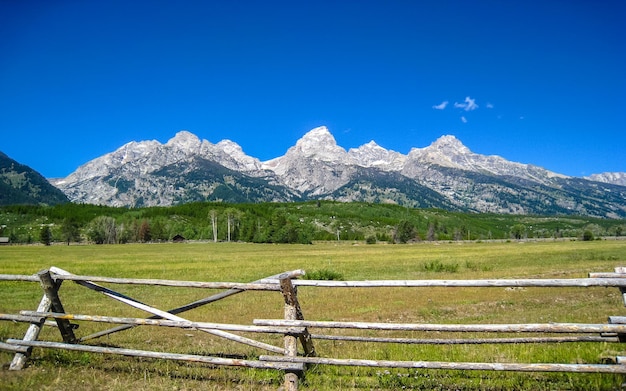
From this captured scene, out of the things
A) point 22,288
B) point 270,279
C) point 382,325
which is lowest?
point 22,288

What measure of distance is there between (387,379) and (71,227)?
554 ft

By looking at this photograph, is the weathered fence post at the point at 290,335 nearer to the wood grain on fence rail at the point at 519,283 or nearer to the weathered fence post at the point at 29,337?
the wood grain on fence rail at the point at 519,283

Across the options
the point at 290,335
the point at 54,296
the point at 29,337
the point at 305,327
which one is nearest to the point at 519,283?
the point at 305,327

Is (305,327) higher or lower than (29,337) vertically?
higher

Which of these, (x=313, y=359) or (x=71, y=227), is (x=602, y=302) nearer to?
(x=313, y=359)

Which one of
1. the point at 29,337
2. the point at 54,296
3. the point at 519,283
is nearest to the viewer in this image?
the point at 519,283

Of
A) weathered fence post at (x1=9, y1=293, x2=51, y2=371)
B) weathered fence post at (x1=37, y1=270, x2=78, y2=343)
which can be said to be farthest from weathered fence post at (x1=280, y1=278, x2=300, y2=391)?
weathered fence post at (x1=9, y1=293, x2=51, y2=371)

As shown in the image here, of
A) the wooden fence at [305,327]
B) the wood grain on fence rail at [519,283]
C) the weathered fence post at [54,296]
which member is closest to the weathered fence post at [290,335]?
the wooden fence at [305,327]

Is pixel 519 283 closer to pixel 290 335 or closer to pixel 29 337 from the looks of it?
pixel 290 335

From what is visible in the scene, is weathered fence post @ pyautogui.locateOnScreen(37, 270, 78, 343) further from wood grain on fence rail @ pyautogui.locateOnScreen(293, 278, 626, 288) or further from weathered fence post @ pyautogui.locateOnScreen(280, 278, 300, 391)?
wood grain on fence rail @ pyautogui.locateOnScreen(293, 278, 626, 288)

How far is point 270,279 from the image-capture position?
794cm

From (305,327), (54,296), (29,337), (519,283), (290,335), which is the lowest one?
(29,337)

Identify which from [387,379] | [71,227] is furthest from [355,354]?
[71,227]

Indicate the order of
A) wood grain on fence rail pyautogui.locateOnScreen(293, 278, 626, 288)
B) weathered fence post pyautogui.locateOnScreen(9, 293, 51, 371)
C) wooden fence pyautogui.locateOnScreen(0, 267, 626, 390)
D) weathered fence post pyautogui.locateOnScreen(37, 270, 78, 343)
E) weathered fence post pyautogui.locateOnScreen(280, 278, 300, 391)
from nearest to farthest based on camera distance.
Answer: wooden fence pyautogui.locateOnScreen(0, 267, 626, 390) < wood grain on fence rail pyautogui.locateOnScreen(293, 278, 626, 288) < weathered fence post pyautogui.locateOnScreen(280, 278, 300, 391) < weathered fence post pyautogui.locateOnScreen(9, 293, 51, 371) < weathered fence post pyautogui.locateOnScreen(37, 270, 78, 343)
